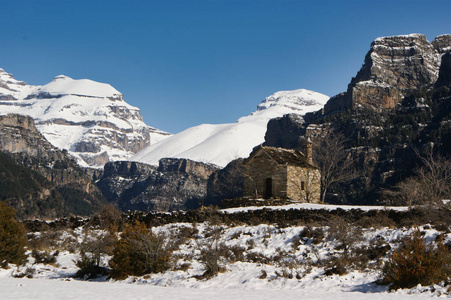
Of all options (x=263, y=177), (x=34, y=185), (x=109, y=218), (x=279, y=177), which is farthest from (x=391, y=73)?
(x=109, y=218)

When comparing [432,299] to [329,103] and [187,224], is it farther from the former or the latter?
[329,103]

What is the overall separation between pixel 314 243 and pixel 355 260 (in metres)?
3.67

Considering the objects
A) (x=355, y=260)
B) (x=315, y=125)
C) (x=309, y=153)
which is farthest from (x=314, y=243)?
(x=315, y=125)

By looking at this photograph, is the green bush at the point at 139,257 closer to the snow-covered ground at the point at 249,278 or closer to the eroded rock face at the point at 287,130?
the snow-covered ground at the point at 249,278

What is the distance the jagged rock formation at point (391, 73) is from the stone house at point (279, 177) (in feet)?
386

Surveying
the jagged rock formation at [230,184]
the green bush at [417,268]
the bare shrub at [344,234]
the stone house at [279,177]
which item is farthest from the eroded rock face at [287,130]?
the green bush at [417,268]

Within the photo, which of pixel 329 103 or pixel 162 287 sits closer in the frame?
pixel 162 287

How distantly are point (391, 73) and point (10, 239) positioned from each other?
173 metres

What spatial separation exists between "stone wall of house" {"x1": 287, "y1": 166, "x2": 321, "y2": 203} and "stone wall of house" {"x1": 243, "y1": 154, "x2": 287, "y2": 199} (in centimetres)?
59

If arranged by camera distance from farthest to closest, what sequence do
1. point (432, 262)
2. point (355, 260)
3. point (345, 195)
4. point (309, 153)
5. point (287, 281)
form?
1. point (345, 195)
2. point (309, 153)
3. point (355, 260)
4. point (287, 281)
5. point (432, 262)

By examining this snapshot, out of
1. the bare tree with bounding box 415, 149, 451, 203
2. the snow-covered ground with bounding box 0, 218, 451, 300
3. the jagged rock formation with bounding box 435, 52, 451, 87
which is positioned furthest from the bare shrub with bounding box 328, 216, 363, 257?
the jagged rock formation with bounding box 435, 52, 451, 87

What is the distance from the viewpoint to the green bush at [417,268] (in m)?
18.5

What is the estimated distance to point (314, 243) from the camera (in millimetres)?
25641

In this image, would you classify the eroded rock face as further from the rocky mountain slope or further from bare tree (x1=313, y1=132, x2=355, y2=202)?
bare tree (x1=313, y1=132, x2=355, y2=202)
